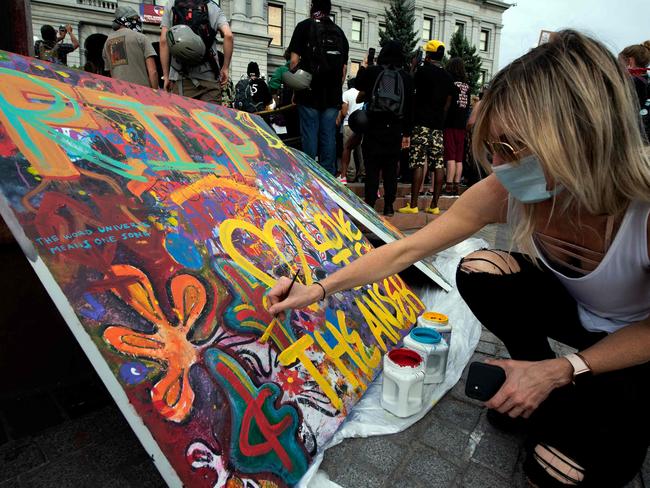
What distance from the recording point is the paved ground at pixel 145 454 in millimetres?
1297

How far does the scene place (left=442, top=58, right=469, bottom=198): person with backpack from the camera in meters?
5.14

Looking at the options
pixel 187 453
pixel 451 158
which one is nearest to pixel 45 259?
pixel 187 453

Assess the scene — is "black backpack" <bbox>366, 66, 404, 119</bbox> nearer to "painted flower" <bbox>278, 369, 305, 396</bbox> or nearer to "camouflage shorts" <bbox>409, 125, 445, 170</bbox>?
"camouflage shorts" <bbox>409, 125, 445, 170</bbox>

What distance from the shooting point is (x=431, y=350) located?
67.6 inches

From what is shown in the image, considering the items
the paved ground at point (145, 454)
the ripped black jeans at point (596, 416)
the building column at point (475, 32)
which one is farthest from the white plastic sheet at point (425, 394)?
the building column at point (475, 32)

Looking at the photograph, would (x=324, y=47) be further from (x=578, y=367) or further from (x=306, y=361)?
(x=578, y=367)

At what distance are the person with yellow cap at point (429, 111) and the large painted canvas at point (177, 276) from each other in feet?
9.94

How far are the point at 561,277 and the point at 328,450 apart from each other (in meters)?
0.90

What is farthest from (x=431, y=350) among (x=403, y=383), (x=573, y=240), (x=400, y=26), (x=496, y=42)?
(x=496, y=42)

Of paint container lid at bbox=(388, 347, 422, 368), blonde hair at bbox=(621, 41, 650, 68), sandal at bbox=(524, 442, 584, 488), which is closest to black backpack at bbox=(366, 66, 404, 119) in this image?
blonde hair at bbox=(621, 41, 650, 68)

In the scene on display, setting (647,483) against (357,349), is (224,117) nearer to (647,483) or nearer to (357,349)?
(357,349)

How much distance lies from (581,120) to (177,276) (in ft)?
3.54

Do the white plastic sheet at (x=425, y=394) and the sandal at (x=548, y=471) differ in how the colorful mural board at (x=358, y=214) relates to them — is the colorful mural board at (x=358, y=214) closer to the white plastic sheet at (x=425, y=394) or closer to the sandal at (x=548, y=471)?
the white plastic sheet at (x=425, y=394)

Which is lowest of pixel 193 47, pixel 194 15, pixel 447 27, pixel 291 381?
pixel 291 381
